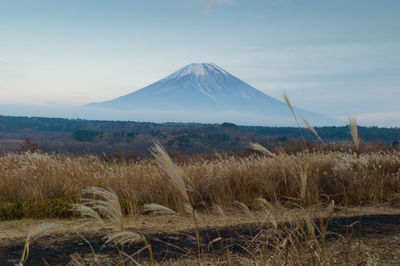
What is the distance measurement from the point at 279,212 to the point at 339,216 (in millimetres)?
1138

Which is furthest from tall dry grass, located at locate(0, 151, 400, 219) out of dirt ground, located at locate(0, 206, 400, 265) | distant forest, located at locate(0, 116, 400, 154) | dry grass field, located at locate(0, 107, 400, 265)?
distant forest, located at locate(0, 116, 400, 154)

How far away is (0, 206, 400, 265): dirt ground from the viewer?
4576 millimetres

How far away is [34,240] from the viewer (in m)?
5.49

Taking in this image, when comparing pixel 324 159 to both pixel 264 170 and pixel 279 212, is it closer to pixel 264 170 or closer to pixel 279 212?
pixel 264 170

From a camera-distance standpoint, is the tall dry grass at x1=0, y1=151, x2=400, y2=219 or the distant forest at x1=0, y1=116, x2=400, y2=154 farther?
the distant forest at x1=0, y1=116, x2=400, y2=154

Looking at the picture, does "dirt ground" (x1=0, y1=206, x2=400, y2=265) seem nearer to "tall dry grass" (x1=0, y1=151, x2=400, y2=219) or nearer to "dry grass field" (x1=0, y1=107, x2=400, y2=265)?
"dry grass field" (x1=0, y1=107, x2=400, y2=265)

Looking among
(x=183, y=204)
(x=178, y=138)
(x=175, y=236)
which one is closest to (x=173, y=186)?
(x=183, y=204)

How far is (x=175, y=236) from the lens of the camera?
549cm

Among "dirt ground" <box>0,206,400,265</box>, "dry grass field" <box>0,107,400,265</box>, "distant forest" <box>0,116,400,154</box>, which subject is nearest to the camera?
"dirt ground" <box>0,206,400,265</box>

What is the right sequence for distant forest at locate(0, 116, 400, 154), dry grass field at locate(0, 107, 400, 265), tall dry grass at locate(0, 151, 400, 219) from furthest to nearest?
distant forest at locate(0, 116, 400, 154) → tall dry grass at locate(0, 151, 400, 219) → dry grass field at locate(0, 107, 400, 265)

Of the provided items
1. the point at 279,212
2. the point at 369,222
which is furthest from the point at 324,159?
the point at 369,222

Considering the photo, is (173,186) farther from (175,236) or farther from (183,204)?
(175,236)

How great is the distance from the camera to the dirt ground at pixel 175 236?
15.0 ft

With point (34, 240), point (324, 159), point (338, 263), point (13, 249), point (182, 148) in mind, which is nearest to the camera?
point (338, 263)
